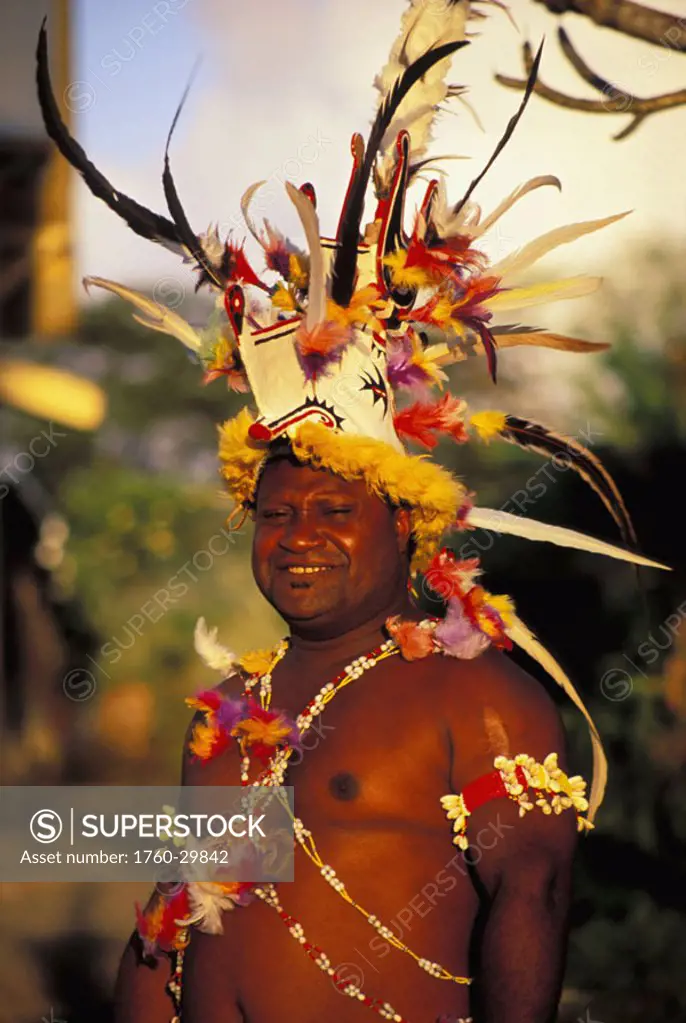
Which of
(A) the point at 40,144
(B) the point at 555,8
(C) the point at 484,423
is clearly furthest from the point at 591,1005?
(A) the point at 40,144

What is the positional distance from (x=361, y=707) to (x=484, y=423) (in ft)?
2.16

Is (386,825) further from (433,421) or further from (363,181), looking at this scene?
(363,181)

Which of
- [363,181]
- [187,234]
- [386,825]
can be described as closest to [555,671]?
[386,825]

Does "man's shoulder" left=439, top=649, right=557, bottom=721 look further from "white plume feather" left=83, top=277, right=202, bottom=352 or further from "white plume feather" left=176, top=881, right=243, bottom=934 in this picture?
"white plume feather" left=83, top=277, right=202, bottom=352

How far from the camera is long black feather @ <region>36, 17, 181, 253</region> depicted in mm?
2891

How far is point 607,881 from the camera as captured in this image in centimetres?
417

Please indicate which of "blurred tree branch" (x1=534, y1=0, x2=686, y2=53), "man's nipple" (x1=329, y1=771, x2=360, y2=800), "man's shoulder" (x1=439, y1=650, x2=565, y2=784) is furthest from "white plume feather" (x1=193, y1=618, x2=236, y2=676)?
"blurred tree branch" (x1=534, y1=0, x2=686, y2=53)

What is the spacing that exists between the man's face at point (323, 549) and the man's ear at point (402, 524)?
0.8 inches

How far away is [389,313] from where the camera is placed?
273cm

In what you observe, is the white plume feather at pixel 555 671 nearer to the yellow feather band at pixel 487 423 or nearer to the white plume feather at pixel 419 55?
the yellow feather band at pixel 487 423

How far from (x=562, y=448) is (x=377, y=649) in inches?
23.6

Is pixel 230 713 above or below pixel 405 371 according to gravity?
below

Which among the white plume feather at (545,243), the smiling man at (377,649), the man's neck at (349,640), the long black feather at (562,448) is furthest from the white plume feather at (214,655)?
the white plume feather at (545,243)

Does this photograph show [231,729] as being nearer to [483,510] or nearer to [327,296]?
[483,510]
